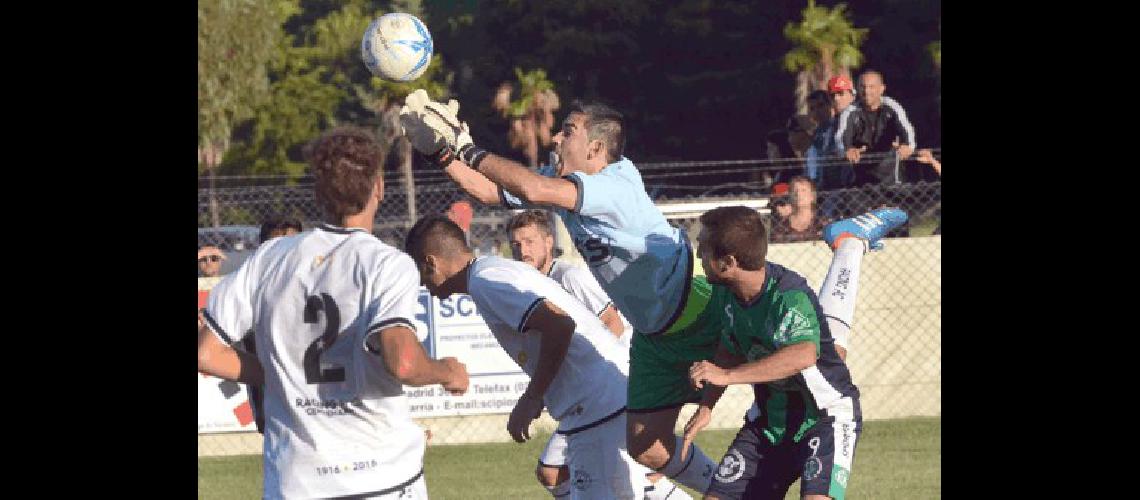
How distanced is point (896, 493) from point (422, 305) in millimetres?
5638

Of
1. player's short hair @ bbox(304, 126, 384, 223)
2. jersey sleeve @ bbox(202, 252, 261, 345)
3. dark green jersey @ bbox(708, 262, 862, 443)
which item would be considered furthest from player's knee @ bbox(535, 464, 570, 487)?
player's short hair @ bbox(304, 126, 384, 223)

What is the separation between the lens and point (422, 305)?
50.6ft

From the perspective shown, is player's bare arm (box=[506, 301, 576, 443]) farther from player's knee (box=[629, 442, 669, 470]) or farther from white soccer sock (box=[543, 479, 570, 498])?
white soccer sock (box=[543, 479, 570, 498])

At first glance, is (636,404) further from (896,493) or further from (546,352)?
(896,493)

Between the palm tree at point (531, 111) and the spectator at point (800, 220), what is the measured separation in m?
46.4

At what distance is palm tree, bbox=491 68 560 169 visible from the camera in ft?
208

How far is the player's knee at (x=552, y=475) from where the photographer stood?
366 inches

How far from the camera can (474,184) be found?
8.29m

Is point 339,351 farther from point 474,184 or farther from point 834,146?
point 834,146

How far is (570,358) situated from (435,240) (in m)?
0.92

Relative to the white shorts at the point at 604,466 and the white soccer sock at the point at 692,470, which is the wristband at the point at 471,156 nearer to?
the white shorts at the point at 604,466

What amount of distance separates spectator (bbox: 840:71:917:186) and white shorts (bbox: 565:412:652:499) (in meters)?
8.18

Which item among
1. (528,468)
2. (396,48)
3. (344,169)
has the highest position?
(396,48)

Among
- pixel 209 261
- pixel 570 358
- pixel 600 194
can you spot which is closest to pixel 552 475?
pixel 570 358
